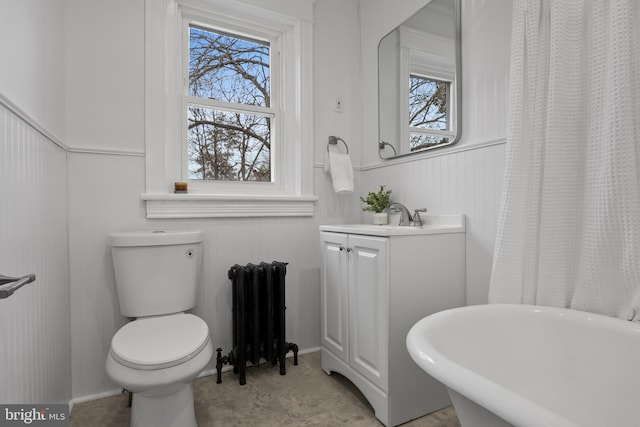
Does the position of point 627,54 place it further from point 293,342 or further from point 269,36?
point 293,342

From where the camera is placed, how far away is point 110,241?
5.03 ft

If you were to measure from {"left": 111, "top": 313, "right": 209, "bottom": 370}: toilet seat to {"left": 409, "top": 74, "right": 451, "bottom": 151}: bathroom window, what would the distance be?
4.86 feet

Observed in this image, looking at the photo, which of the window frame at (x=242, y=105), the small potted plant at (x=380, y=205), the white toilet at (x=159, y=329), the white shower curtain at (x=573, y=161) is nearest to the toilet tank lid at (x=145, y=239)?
the white toilet at (x=159, y=329)

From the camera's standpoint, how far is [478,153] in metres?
1.57

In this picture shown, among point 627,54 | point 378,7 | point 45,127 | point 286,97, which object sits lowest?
point 45,127

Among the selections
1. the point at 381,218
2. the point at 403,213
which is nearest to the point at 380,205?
the point at 381,218

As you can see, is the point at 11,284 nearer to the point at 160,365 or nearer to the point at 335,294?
the point at 160,365

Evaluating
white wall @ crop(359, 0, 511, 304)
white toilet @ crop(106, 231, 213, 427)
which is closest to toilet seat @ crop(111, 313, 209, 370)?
white toilet @ crop(106, 231, 213, 427)

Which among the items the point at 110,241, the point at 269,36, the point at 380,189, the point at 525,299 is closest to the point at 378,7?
the point at 269,36

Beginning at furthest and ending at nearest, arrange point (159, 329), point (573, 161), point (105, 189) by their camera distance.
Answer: point (105, 189), point (159, 329), point (573, 161)

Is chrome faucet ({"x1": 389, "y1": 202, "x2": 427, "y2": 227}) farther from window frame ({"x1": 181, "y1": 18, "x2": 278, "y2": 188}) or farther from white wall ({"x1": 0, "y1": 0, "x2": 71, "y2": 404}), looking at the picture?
white wall ({"x1": 0, "y1": 0, "x2": 71, "y2": 404})

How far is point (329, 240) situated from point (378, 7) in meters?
1.62

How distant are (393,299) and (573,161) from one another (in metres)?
0.85

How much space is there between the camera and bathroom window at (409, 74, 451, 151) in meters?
1.74
